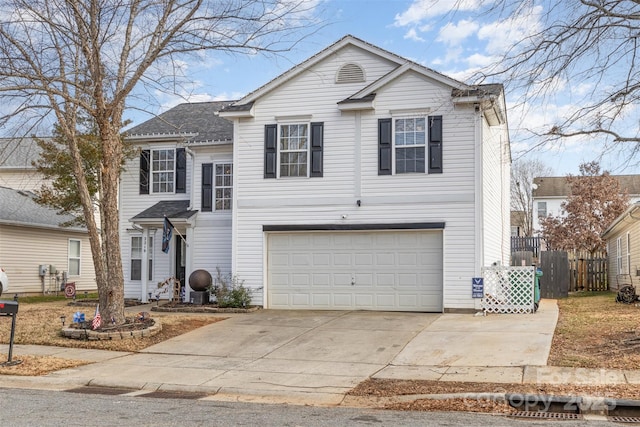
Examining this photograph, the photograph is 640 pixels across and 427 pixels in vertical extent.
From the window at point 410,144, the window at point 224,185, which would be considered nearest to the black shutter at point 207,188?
the window at point 224,185

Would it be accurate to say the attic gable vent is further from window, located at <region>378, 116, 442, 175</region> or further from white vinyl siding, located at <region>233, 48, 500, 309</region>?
window, located at <region>378, 116, 442, 175</region>

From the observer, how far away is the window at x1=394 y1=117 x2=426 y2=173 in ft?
58.2

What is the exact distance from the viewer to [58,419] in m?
7.41

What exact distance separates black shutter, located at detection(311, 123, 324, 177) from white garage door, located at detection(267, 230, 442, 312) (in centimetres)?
177

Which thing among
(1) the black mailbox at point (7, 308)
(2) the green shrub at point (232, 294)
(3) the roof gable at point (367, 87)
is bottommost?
(2) the green shrub at point (232, 294)

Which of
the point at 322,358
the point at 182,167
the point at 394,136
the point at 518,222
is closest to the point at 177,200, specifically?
the point at 182,167

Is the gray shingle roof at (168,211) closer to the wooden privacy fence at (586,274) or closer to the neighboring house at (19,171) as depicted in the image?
the neighboring house at (19,171)

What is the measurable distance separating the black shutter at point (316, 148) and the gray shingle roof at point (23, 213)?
12881 millimetres

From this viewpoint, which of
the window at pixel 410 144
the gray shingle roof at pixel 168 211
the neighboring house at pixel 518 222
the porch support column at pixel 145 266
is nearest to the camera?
the window at pixel 410 144

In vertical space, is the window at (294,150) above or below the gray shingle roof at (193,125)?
below

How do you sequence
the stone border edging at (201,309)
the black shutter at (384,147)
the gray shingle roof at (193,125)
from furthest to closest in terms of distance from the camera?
1. the gray shingle roof at (193,125)
2. the stone border edging at (201,309)
3. the black shutter at (384,147)

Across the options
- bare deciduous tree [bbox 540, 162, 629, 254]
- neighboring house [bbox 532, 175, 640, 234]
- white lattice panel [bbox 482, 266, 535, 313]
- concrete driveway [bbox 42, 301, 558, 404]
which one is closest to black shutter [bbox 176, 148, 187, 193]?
concrete driveway [bbox 42, 301, 558, 404]

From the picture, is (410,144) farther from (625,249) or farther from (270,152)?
(625,249)

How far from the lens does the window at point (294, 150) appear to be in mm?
18547
